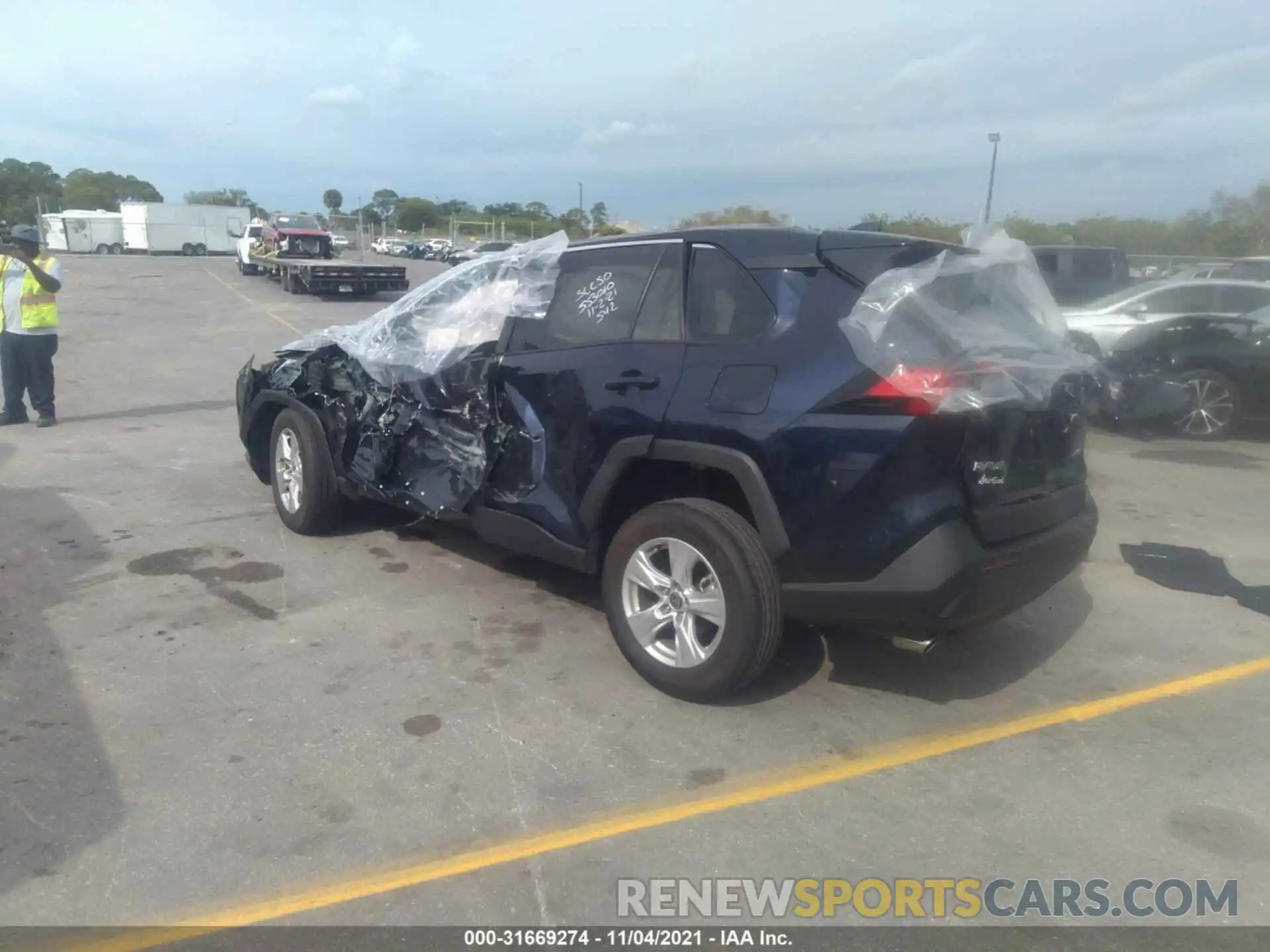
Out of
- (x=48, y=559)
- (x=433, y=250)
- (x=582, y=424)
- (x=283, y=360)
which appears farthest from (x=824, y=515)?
(x=433, y=250)

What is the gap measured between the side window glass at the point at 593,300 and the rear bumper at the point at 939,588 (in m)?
1.50

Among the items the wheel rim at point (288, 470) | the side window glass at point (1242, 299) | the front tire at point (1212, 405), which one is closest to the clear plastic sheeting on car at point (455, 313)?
the wheel rim at point (288, 470)

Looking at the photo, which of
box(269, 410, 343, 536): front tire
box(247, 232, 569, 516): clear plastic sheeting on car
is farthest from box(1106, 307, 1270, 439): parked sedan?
box(269, 410, 343, 536): front tire

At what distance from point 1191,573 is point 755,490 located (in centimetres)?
356

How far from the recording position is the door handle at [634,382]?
14.0 feet

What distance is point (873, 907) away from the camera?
9.79 ft

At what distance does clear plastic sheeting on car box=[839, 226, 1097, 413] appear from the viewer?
3.62 metres

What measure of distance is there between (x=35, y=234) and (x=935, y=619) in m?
9.19

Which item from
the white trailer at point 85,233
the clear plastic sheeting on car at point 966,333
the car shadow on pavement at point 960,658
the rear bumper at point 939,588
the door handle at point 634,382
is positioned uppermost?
the white trailer at point 85,233

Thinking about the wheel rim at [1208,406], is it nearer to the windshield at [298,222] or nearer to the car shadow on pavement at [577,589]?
the car shadow on pavement at [577,589]

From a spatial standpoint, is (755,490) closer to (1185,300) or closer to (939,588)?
(939,588)

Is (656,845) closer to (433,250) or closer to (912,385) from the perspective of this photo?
(912,385)

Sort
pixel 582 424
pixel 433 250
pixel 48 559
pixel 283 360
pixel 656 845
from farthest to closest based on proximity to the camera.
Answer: pixel 433 250
pixel 283 360
pixel 48 559
pixel 582 424
pixel 656 845

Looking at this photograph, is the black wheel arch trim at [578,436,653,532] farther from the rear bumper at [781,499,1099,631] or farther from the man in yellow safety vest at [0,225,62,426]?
the man in yellow safety vest at [0,225,62,426]
